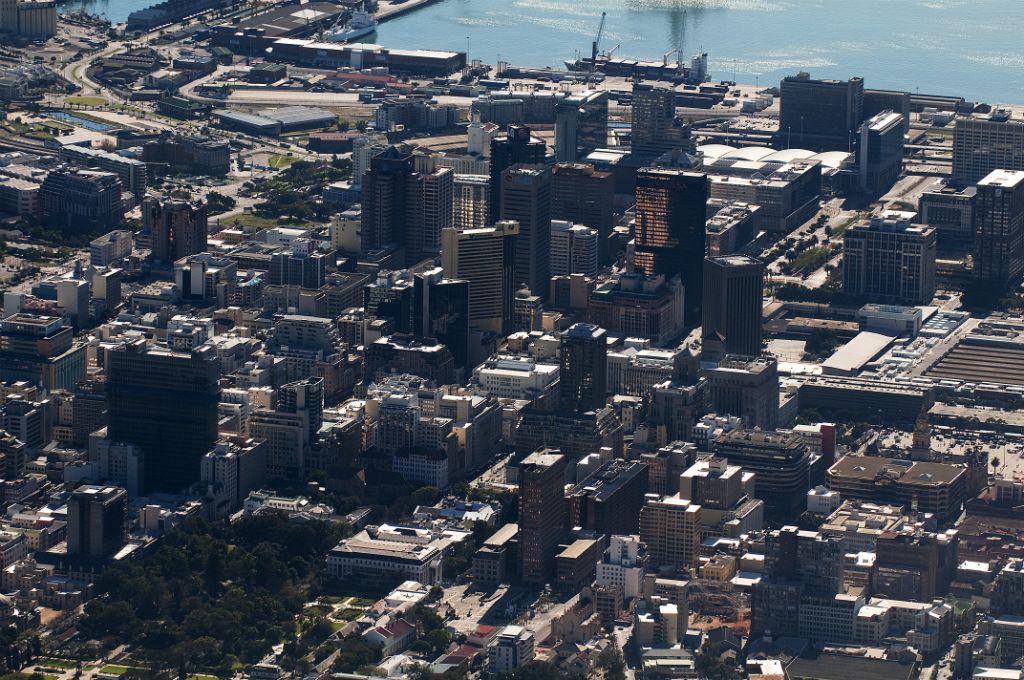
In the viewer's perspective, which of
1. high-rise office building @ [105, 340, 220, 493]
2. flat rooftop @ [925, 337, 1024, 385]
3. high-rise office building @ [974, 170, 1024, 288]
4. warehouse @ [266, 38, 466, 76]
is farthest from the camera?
warehouse @ [266, 38, 466, 76]

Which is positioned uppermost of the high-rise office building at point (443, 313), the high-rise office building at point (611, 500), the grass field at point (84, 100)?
the grass field at point (84, 100)

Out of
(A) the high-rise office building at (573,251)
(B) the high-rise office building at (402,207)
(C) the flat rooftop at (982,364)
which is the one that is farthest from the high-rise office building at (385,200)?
(C) the flat rooftop at (982,364)

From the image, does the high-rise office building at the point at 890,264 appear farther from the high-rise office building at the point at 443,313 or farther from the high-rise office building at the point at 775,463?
Result: the high-rise office building at the point at 775,463

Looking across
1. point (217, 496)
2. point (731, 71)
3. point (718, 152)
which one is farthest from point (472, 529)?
point (731, 71)

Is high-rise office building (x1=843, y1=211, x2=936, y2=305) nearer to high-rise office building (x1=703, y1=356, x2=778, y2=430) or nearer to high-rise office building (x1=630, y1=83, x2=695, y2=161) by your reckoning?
high-rise office building (x1=703, y1=356, x2=778, y2=430)

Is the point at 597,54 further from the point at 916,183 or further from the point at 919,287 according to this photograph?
the point at 919,287

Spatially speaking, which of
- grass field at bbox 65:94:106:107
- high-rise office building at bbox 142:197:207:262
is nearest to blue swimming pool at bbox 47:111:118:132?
grass field at bbox 65:94:106:107
